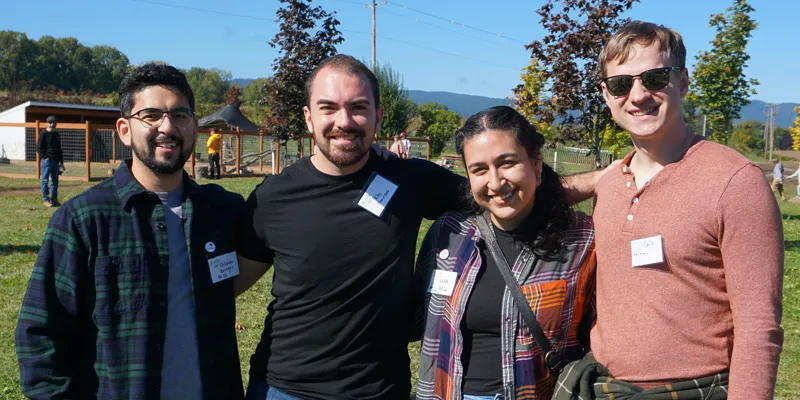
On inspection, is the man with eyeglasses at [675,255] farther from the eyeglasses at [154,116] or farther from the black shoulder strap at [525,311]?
the eyeglasses at [154,116]

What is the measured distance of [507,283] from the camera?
244 cm

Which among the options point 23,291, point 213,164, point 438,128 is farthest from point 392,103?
point 23,291

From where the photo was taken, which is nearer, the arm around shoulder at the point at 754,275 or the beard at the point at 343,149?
the arm around shoulder at the point at 754,275

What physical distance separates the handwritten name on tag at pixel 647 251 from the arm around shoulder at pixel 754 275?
0.64ft

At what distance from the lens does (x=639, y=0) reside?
9094mm

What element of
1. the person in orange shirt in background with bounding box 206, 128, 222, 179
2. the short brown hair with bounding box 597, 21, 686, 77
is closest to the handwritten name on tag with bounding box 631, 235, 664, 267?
the short brown hair with bounding box 597, 21, 686, 77

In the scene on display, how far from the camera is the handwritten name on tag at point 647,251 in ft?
6.73

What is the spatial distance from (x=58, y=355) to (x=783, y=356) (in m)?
5.85

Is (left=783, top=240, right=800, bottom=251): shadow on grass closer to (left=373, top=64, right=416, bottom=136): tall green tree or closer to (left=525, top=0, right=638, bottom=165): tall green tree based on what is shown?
(left=525, top=0, right=638, bottom=165): tall green tree

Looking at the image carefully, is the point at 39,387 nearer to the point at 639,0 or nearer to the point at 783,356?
the point at 783,356

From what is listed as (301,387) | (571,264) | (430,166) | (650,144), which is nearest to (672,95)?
(650,144)

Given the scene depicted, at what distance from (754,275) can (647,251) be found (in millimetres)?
316

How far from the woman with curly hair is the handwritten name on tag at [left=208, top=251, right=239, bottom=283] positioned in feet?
2.76

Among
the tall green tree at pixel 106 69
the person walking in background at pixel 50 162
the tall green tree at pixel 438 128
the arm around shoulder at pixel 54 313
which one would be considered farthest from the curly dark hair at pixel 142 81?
the tall green tree at pixel 106 69
